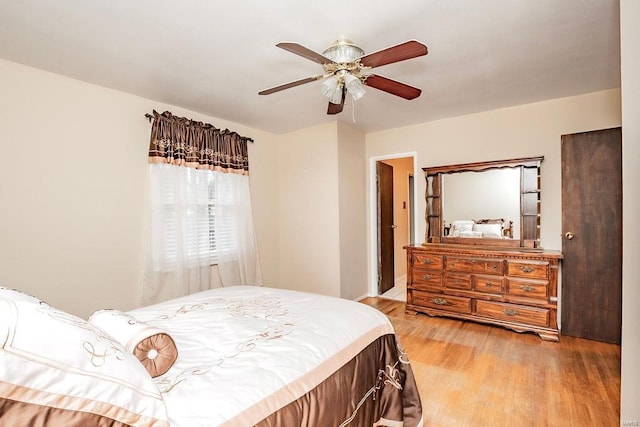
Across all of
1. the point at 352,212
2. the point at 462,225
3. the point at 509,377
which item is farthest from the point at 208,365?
the point at 462,225

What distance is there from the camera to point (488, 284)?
3246 mm

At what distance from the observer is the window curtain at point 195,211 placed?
3.07 meters

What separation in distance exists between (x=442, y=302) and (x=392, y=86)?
255cm

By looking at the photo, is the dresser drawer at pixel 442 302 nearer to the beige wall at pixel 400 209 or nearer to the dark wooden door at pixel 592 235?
the dark wooden door at pixel 592 235

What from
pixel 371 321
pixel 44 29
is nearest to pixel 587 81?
pixel 371 321

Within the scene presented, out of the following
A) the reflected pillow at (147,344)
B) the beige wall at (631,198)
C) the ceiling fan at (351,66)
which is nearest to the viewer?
the reflected pillow at (147,344)

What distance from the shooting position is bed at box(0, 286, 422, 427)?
0.67 metres

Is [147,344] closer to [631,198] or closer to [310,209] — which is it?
[631,198]

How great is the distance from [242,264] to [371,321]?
8.18 ft

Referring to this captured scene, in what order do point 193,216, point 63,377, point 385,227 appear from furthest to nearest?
point 385,227
point 193,216
point 63,377

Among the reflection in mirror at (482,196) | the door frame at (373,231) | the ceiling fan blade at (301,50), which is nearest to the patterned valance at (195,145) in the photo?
the door frame at (373,231)

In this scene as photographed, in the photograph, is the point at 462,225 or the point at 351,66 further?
the point at 462,225

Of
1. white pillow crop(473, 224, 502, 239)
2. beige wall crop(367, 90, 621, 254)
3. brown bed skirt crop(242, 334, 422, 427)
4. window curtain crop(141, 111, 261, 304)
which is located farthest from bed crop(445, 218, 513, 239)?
window curtain crop(141, 111, 261, 304)

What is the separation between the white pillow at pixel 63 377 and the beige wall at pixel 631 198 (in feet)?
6.46
